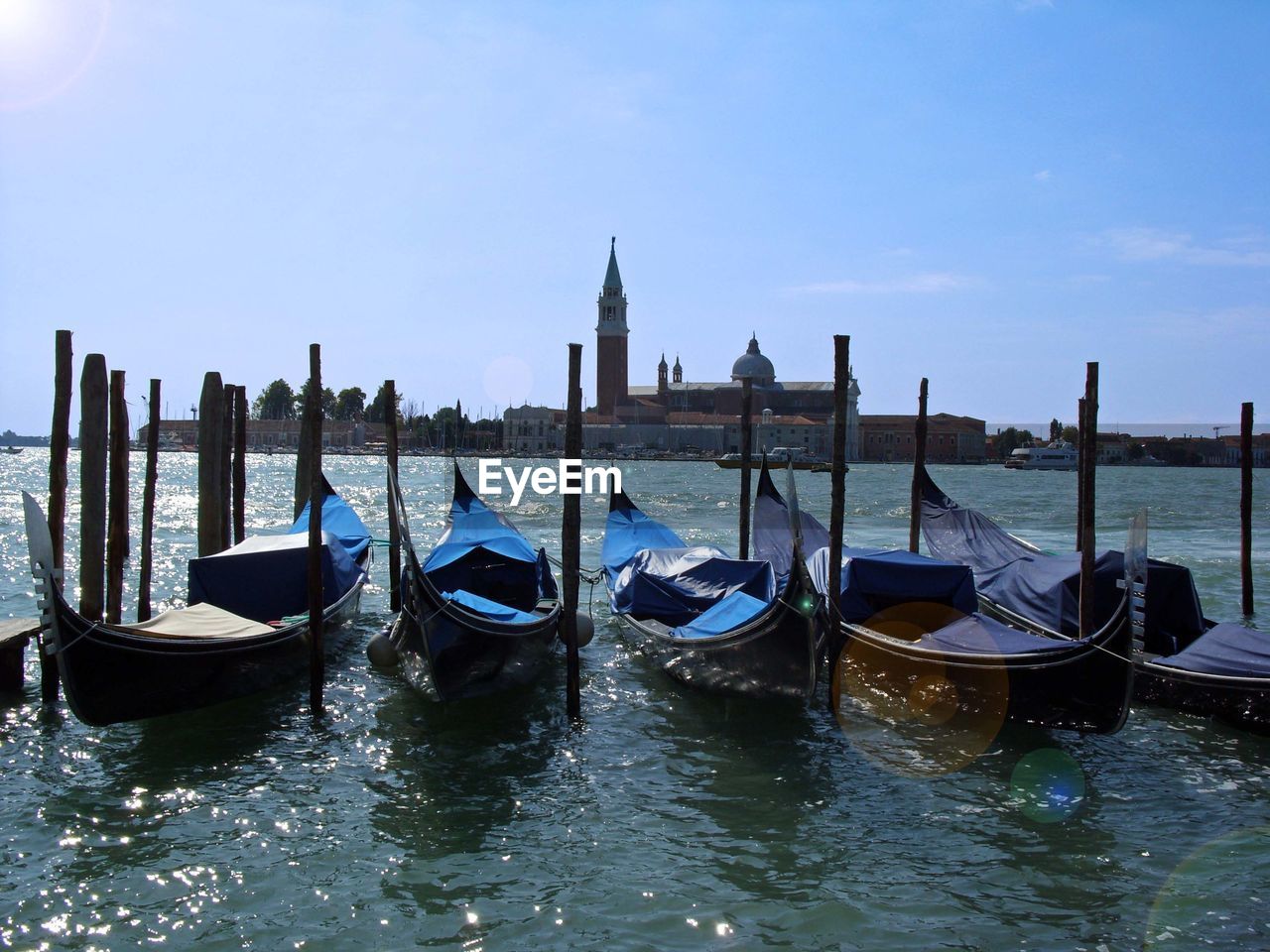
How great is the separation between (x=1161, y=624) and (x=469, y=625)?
16.0 ft

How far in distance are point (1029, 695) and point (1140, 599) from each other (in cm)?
95

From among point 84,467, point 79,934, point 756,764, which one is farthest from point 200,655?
point 756,764

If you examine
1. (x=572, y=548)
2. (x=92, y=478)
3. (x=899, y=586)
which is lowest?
(x=899, y=586)

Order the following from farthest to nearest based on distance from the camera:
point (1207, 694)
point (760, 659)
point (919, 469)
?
point (919, 469) → point (760, 659) → point (1207, 694)

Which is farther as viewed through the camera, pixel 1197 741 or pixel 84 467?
pixel 84 467

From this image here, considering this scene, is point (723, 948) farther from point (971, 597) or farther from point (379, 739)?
point (971, 597)

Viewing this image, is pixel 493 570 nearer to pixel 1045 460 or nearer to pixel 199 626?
pixel 199 626

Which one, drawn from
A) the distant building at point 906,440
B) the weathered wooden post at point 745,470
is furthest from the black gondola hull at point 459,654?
the distant building at point 906,440

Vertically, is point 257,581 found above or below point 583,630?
above

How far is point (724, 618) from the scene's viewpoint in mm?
7211

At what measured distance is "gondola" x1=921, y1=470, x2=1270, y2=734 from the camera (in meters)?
6.37

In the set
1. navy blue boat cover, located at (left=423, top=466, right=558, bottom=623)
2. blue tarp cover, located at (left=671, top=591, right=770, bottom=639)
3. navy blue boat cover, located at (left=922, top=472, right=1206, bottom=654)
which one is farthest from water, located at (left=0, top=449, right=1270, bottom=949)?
navy blue boat cover, located at (left=423, top=466, right=558, bottom=623)

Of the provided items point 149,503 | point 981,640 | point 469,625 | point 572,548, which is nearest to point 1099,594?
point 981,640

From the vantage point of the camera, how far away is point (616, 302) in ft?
265
